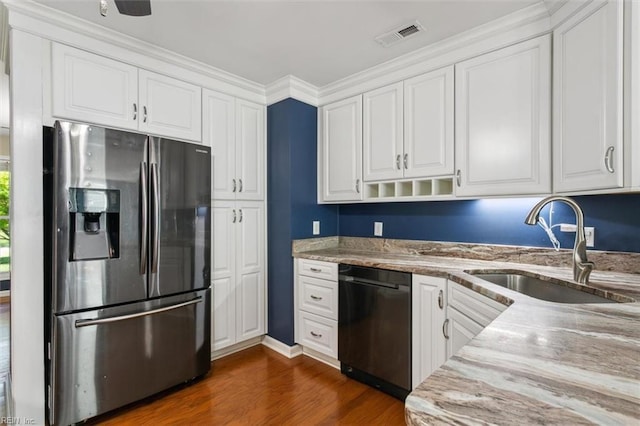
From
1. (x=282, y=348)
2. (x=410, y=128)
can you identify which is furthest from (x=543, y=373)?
(x=282, y=348)

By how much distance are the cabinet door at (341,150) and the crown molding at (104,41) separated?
89 cm

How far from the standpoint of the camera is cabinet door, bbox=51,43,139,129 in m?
1.95

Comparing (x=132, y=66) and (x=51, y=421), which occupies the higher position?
(x=132, y=66)

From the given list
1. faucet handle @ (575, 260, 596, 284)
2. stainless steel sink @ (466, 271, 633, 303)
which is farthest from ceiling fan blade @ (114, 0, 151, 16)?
faucet handle @ (575, 260, 596, 284)

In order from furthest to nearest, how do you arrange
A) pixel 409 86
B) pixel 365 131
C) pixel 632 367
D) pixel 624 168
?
pixel 365 131 → pixel 409 86 → pixel 624 168 → pixel 632 367

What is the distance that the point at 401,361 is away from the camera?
6.99ft

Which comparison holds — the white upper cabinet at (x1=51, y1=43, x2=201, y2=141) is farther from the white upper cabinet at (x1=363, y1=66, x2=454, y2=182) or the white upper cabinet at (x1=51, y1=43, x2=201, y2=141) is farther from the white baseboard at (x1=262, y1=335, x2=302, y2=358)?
the white baseboard at (x1=262, y1=335, x2=302, y2=358)

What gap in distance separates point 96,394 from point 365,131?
2586mm

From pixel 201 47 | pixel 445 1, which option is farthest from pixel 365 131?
pixel 201 47

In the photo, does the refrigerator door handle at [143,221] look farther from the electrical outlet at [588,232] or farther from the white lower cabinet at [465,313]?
the electrical outlet at [588,232]

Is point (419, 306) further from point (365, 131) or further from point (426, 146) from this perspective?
point (365, 131)

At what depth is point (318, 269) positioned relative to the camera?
8.80ft

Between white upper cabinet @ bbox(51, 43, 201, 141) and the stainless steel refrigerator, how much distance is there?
274 millimetres

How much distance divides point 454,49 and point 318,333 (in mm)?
2386
